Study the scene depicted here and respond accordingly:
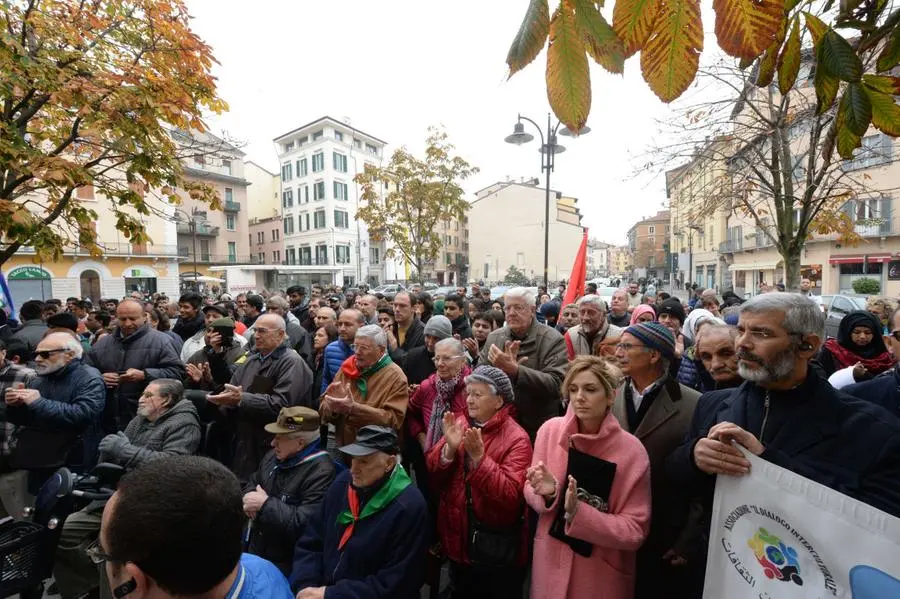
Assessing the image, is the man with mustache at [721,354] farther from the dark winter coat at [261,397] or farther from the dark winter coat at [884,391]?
the dark winter coat at [261,397]

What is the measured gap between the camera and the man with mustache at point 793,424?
165 centimetres

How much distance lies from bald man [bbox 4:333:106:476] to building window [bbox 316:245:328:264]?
4957cm

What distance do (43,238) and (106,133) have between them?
172cm

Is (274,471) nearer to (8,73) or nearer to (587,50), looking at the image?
(587,50)

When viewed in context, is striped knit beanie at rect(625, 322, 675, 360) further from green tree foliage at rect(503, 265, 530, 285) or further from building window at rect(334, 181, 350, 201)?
building window at rect(334, 181, 350, 201)

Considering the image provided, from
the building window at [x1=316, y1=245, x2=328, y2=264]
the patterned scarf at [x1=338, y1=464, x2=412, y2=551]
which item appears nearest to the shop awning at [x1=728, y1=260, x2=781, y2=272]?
the patterned scarf at [x1=338, y1=464, x2=412, y2=551]

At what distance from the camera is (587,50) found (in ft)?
4.19

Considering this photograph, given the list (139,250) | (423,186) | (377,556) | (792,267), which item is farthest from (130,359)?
(139,250)

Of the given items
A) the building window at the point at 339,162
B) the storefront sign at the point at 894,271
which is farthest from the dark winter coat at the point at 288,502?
the building window at the point at 339,162

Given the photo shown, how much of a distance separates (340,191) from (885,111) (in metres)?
54.6

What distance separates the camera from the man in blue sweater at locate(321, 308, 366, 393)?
16.4ft

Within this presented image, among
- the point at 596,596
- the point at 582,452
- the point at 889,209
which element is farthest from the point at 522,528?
the point at 889,209

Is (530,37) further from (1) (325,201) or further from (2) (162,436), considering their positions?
(1) (325,201)

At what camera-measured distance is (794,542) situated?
1.60 metres
